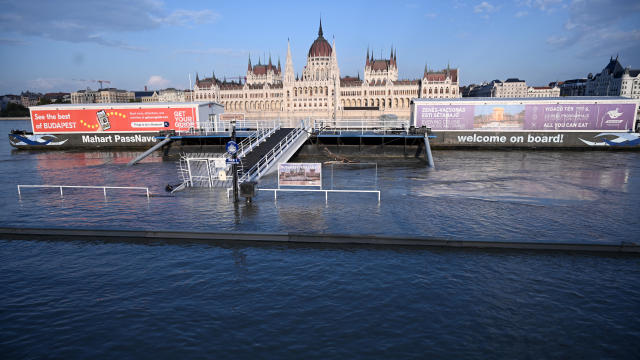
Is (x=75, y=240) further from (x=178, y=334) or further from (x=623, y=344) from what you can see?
(x=623, y=344)

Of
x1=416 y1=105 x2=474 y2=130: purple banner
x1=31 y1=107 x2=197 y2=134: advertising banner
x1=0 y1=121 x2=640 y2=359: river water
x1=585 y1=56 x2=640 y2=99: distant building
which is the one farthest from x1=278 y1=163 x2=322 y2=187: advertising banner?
x1=585 y1=56 x2=640 y2=99: distant building

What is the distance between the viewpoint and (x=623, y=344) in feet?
27.6

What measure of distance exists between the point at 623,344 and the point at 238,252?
11111mm

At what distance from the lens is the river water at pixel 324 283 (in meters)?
8.59

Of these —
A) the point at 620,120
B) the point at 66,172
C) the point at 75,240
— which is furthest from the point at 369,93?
the point at 75,240

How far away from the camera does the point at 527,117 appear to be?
129 ft

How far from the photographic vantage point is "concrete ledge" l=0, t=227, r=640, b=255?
525 inches

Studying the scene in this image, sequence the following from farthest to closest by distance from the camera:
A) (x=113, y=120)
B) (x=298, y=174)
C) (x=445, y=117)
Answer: (x=113, y=120) → (x=445, y=117) → (x=298, y=174)

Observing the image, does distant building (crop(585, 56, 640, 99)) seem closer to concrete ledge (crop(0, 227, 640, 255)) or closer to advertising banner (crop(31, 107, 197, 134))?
advertising banner (crop(31, 107, 197, 134))

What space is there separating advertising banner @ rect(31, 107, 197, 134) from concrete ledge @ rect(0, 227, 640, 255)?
29314 millimetres

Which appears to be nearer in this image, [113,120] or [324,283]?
[324,283]

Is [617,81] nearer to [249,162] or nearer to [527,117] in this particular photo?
[527,117]

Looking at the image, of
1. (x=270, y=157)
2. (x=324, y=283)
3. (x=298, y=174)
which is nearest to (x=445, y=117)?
(x=270, y=157)

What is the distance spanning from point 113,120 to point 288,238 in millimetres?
39254
